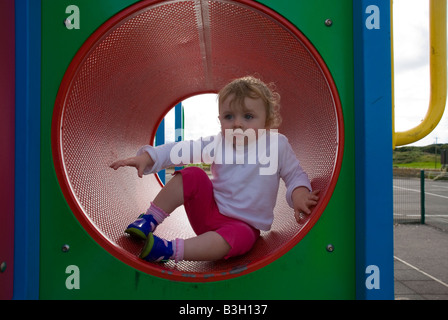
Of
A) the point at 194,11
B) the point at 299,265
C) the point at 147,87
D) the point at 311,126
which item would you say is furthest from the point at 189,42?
the point at 299,265

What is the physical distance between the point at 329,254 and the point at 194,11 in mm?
1015

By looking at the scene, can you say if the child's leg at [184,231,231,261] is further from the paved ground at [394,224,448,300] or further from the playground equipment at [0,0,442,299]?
the paved ground at [394,224,448,300]

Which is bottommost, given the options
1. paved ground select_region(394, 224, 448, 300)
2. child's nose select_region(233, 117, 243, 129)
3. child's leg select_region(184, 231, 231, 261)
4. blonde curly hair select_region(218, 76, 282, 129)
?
paved ground select_region(394, 224, 448, 300)

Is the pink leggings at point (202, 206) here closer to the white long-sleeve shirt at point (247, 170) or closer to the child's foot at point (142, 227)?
the white long-sleeve shirt at point (247, 170)

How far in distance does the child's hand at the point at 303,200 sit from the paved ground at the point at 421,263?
1.48 meters

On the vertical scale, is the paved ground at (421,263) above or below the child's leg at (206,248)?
below

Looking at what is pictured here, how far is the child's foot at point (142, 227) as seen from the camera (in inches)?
46.7

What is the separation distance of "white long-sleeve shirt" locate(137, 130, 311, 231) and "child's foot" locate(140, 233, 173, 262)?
0.29m

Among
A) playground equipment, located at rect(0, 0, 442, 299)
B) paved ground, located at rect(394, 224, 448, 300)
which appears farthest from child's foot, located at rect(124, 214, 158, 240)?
paved ground, located at rect(394, 224, 448, 300)

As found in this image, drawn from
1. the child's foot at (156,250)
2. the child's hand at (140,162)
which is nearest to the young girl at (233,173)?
the child's hand at (140,162)

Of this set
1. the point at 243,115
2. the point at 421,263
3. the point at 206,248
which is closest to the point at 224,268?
the point at 206,248

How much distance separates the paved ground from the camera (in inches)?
88.0
